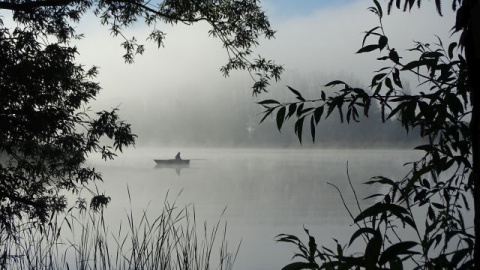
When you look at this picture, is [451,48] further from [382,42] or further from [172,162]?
[172,162]

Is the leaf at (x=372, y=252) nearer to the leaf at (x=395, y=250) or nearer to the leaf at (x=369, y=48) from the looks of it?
the leaf at (x=395, y=250)

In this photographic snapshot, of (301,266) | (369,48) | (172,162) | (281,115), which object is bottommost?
(172,162)

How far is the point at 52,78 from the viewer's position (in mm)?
3377

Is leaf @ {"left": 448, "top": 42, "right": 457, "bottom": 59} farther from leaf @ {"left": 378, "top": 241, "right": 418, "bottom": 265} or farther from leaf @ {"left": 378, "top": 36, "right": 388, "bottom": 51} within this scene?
leaf @ {"left": 378, "top": 241, "right": 418, "bottom": 265}

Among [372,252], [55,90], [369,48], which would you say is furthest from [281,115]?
[55,90]

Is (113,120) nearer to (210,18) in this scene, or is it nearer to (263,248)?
(210,18)

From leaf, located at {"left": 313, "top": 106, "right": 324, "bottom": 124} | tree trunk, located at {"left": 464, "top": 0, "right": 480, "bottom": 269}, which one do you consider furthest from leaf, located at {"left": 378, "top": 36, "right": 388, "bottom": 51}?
tree trunk, located at {"left": 464, "top": 0, "right": 480, "bottom": 269}

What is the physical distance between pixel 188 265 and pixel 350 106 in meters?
1.65

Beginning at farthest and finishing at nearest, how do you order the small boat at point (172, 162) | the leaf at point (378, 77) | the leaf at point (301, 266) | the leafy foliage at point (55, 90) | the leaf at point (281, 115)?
the small boat at point (172, 162)
the leafy foliage at point (55, 90)
the leaf at point (378, 77)
the leaf at point (281, 115)
the leaf at point (301, 266)

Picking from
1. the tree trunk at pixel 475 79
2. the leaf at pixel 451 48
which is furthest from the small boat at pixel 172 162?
the tree trunk at pixel 475 79

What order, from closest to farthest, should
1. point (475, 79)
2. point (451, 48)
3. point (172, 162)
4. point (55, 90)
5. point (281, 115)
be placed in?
point (475, 79), point (281, 115), point (451, 48), point (55, 90), point (172, 162)

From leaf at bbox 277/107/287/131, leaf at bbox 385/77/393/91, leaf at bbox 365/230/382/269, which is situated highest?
leaf at bbox 385/77/393/91

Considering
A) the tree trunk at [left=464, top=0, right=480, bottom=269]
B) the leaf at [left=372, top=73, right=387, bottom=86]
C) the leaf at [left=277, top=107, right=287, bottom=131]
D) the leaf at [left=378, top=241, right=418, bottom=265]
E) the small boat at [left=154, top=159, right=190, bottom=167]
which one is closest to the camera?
the tree trunk at [left=464, top=0, right=480, bottom=269]

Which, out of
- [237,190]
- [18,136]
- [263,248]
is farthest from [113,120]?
[237,190]
